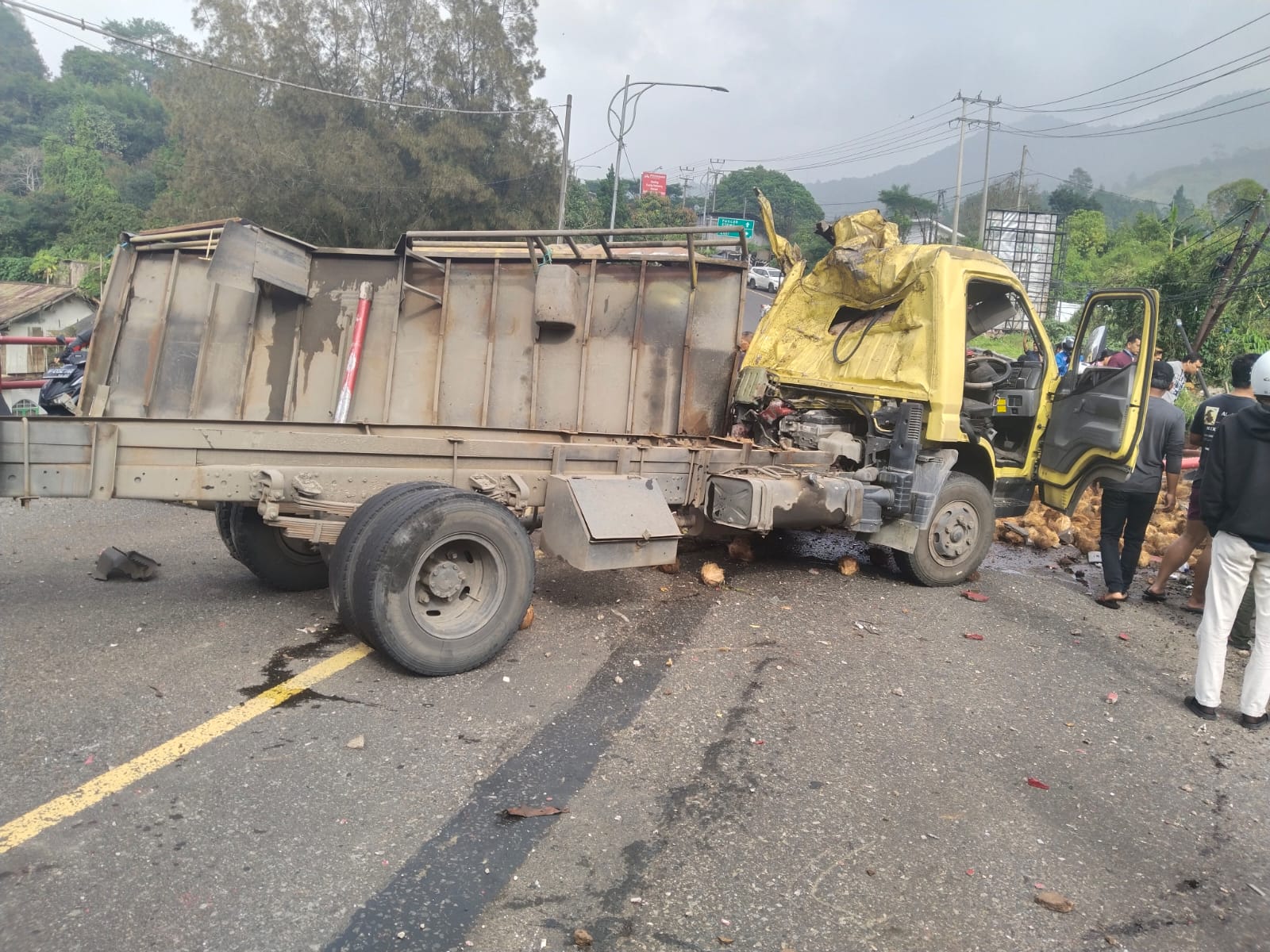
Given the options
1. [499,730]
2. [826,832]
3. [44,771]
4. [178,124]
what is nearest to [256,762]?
[44,771]

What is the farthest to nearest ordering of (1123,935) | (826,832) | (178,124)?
(178,124) < (826,832) < (1123,935)

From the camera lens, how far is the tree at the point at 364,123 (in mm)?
30906

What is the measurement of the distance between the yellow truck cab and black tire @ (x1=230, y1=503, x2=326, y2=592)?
333 centimetres

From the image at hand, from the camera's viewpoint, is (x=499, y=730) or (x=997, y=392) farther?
(x=997, y=392)

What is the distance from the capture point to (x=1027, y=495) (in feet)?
26.0

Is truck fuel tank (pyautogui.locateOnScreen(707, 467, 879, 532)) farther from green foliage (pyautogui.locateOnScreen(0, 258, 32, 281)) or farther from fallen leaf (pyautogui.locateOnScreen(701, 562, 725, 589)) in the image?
green foliage (pyautogui.locateOnScreen(0, 258, 32, 281))

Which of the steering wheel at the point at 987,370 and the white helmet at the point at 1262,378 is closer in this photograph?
the white helmet at the point at 1262,378

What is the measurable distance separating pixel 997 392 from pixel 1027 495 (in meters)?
1.02

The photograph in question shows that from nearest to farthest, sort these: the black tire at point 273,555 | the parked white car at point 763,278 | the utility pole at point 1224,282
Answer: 1. the black tire at point 273,555
2. the utility pole at point 1224,282
3. the parked white car at point 763,278

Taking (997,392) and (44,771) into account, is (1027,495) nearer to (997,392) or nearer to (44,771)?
(997,392)

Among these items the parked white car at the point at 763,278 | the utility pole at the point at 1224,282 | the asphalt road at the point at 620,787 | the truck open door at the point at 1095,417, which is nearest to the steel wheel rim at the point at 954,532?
the truck open door at the point at 1095,417

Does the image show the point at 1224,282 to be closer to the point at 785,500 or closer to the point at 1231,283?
A: the point at 1231,283

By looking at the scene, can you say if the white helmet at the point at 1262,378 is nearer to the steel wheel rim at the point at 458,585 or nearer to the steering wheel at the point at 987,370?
the steering wheel at the point at 987,370

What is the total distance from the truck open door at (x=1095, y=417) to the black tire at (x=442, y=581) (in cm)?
478
